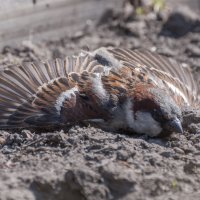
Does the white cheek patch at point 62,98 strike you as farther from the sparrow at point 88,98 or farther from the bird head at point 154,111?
the bird head at point 154,111

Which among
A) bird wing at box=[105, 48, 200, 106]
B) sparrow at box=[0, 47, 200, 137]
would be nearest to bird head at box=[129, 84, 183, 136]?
sparrow at box=[0, 47, 200, 137]

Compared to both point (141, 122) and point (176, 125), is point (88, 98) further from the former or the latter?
point (176, 125)

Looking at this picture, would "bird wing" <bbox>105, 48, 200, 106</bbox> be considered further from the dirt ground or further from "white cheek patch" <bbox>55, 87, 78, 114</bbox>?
"white cheek patch" <bbox>55, 87, 78, 114</bbox>

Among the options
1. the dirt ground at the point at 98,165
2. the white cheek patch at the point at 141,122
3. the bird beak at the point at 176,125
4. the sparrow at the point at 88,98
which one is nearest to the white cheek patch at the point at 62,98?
the sparrow at the point at 88,98

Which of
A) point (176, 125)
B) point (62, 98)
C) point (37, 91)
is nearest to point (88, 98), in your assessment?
point (62, 98)

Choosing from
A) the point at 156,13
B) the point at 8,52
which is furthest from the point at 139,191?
the point at 156,13

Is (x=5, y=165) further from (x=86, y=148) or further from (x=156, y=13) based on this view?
(x=156, y=13)
